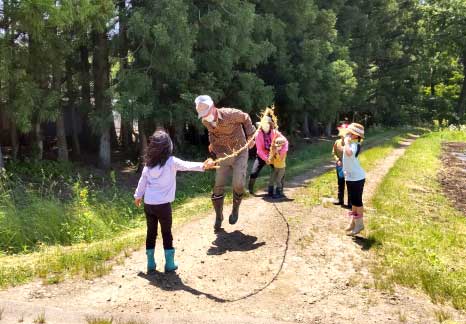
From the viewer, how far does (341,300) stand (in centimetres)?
509

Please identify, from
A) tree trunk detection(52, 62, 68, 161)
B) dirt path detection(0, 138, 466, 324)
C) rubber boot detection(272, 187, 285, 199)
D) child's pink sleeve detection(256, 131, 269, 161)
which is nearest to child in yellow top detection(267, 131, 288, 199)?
rubber boot detection(272, 187, 285, 199)

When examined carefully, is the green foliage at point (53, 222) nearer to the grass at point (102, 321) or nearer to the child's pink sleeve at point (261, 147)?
the child's pink sleeve at point (261, 147)

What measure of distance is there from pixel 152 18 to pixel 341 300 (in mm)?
10466

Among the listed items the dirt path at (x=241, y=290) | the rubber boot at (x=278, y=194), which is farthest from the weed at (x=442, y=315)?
the rubber boot at (x=278, y=194)

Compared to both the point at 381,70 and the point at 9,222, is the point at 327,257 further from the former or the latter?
the point at 381,70

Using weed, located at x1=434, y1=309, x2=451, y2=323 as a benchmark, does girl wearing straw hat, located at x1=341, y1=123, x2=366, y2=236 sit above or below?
above

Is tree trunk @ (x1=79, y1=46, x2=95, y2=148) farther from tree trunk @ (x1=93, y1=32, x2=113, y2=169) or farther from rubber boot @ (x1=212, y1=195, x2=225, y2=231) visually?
rubber boot @ (x1=212, y1=195, x2=225, y2=231)

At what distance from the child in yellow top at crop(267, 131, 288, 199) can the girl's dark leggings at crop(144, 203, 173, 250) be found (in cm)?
356

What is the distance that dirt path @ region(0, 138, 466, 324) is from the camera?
469cm

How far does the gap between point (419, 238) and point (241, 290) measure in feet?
11.8

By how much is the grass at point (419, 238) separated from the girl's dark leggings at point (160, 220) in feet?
7.93

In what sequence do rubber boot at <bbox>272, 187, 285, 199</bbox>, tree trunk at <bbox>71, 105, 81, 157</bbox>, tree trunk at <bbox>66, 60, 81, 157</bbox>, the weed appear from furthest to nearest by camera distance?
tree trunk at <bbox>71, 105, 81, 157</bbox> → tree trunk at <bbox>66, 60, 81, 157</bbox> → rubber boot at <bbox>272, 187, 285, 199</bbox> → the weed

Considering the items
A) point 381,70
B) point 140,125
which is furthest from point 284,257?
point 381,70

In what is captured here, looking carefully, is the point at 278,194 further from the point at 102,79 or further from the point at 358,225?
the point at 102,79
